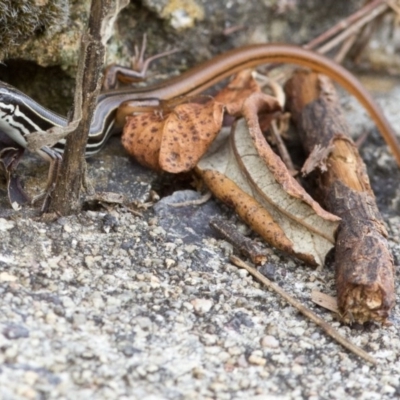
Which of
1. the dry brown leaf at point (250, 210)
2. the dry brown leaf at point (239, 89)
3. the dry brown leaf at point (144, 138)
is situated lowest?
the dry brown leaf at point (250, 210)

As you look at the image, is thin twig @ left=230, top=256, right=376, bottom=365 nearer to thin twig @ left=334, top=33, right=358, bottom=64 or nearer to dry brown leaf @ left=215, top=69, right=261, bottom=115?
dry brown leaf @ left=215, top=69, right=261, bottom=115

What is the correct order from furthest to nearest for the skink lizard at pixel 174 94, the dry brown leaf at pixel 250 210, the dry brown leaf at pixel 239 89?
the dry brown leaf at pixel 239 89
the skink lizard at pixel 174 94
the dry brown leaf at pixel 250 210

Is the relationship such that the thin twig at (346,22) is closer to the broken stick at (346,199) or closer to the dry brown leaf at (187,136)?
the broken stick at (346,199)

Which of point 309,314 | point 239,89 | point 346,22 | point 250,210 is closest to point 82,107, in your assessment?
point 250,210

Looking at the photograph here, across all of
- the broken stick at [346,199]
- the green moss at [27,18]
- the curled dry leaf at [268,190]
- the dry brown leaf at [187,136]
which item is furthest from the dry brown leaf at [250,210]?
the green moss at [27,18]

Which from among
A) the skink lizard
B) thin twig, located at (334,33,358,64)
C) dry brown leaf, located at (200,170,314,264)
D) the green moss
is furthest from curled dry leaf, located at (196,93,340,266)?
thin twig, located at (334,33,358,64)

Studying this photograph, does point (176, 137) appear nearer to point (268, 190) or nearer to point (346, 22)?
point (268, 190)
